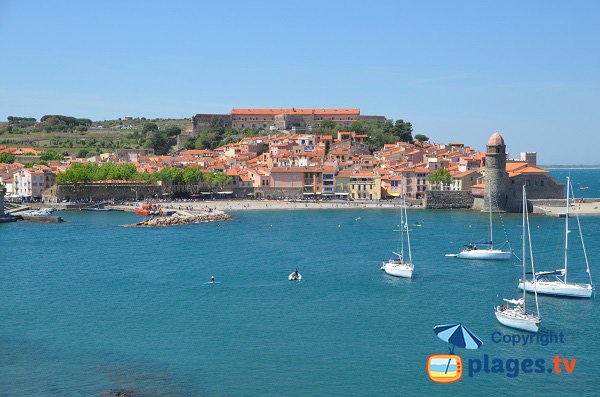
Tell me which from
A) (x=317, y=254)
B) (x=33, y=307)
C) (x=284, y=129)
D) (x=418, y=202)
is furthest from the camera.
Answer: (x=284, y=129)

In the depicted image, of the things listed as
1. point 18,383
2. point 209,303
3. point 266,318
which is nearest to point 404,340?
point 266,318

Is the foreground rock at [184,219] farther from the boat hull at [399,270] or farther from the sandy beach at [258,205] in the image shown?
the boat hull at [399,270]

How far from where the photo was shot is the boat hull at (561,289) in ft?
74.6

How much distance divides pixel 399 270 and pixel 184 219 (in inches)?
872

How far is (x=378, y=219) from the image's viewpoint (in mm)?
47281

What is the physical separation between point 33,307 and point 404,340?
1067 centimetres

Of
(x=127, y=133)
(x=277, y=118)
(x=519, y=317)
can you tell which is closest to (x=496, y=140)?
(x=519, y=317)

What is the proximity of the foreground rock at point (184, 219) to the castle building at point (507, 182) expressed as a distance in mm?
16438

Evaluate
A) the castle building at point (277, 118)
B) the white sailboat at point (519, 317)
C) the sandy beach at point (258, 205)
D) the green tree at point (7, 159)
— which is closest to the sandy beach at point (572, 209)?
the sandy beach at point (258, 205)

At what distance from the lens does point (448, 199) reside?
2180 inches

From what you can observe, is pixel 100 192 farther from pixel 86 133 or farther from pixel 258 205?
pixel 86 133

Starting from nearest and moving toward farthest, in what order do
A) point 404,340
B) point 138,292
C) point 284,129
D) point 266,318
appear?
point 404,340, point 266,318, point 138,292, point 284,129

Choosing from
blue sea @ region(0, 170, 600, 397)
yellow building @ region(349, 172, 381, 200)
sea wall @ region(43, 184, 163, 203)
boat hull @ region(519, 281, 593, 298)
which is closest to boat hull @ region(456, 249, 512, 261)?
blue sea @ region(0, 170, 600, 397)

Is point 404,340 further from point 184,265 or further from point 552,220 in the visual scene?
point 552,220
